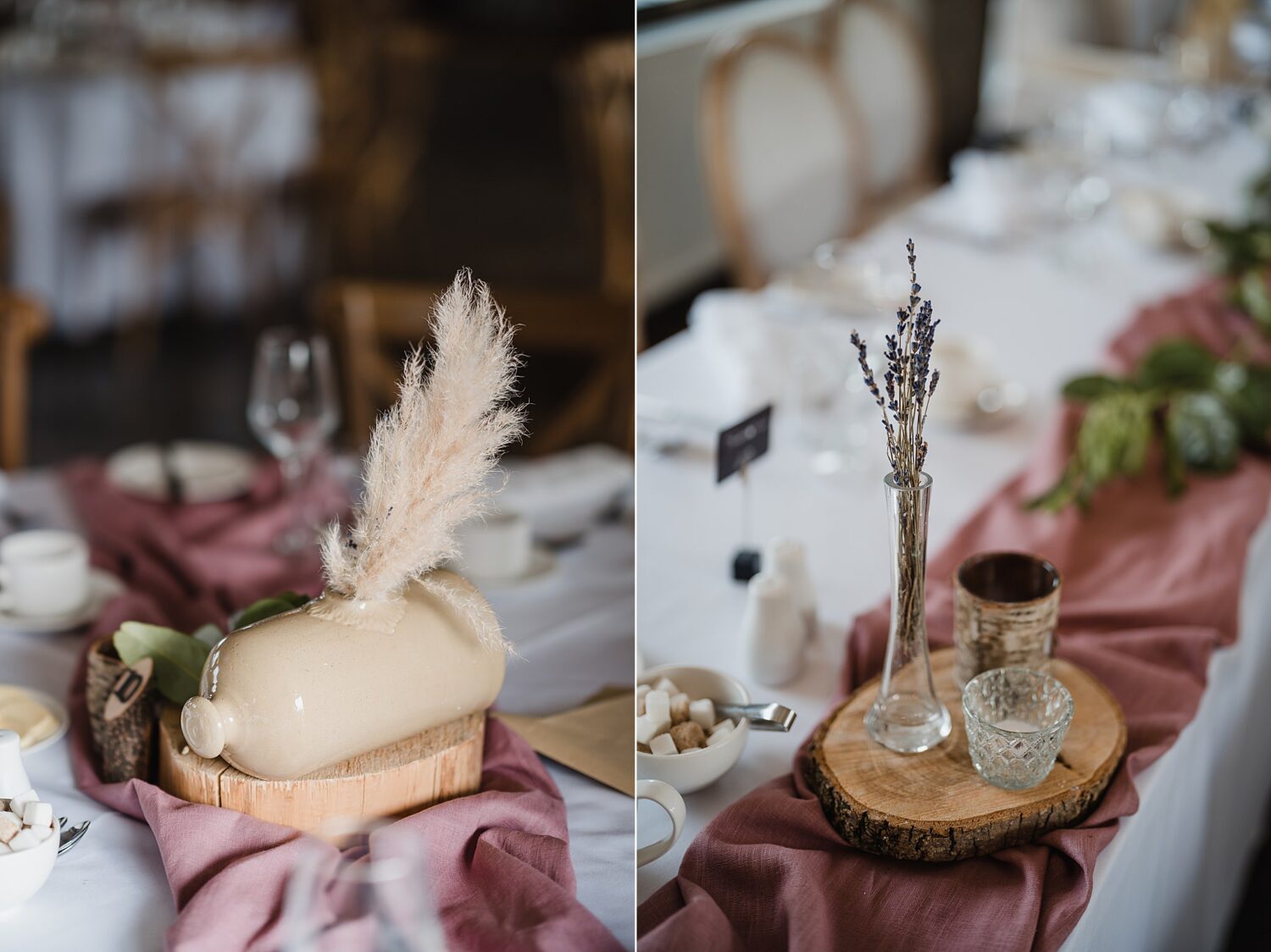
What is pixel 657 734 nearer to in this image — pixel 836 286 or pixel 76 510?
pixel 76 510

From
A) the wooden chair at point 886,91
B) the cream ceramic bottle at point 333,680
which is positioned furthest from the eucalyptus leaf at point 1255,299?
the cream ceramic bottle at point 333,680

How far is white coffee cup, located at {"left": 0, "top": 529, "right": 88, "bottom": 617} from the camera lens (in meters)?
1.09

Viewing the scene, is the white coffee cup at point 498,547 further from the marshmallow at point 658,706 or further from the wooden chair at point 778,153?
the wooden chair at point 778,153

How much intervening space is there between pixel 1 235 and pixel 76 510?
238 centimetres

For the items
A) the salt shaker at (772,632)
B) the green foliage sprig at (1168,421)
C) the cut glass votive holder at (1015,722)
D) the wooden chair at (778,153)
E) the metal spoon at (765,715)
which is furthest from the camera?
the wooden chair at (778,153)

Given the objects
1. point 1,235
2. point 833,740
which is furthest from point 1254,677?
point 1,235

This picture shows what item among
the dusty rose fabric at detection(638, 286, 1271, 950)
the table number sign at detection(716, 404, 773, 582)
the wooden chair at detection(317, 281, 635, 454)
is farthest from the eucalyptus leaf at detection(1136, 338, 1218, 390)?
the wooden chair at detection(317, 281, 635, 454)

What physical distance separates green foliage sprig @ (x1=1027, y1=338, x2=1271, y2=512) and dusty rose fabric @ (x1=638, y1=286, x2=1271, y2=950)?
2cm

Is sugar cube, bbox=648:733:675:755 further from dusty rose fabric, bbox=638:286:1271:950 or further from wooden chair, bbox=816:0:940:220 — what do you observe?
wooden chair, bbox=816:0:940:220

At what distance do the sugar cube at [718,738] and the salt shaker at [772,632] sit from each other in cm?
14

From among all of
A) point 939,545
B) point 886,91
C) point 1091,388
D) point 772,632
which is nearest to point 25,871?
point 772,632

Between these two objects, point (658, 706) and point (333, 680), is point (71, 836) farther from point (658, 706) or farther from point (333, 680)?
point (658, 706)

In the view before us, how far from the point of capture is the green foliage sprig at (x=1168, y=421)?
134cm

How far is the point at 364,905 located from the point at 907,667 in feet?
1.54
